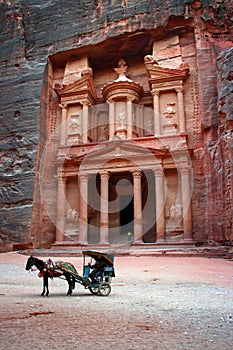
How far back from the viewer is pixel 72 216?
1970cm

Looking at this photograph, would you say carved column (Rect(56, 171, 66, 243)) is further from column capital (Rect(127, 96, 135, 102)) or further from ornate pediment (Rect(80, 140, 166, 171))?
column capital (Rect(127, 96, 135, 102))

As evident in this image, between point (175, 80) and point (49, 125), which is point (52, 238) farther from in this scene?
point (175, 80)

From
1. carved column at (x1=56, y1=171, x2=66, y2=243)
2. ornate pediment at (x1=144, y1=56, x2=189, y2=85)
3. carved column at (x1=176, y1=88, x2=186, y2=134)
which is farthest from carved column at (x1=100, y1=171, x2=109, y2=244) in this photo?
ornate pediment at (x1=144, y1=56, x2=189, y2=85)

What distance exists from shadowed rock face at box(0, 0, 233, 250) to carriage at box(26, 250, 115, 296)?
1017 centimetres

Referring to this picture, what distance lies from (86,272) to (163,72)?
16986mm

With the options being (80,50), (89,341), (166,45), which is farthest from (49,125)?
(89,341)

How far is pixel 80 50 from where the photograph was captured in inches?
887

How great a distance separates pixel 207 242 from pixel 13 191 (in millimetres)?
11373

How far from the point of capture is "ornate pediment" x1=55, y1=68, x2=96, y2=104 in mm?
21969

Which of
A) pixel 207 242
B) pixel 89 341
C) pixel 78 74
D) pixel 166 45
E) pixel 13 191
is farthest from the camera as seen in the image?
pixel 78 74

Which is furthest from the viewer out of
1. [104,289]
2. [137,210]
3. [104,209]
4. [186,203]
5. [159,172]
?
[104,209]

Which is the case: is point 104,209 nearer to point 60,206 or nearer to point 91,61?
point 60,206

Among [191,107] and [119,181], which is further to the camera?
[119,181]

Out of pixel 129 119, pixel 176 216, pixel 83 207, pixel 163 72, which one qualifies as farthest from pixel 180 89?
pixel 83 207
